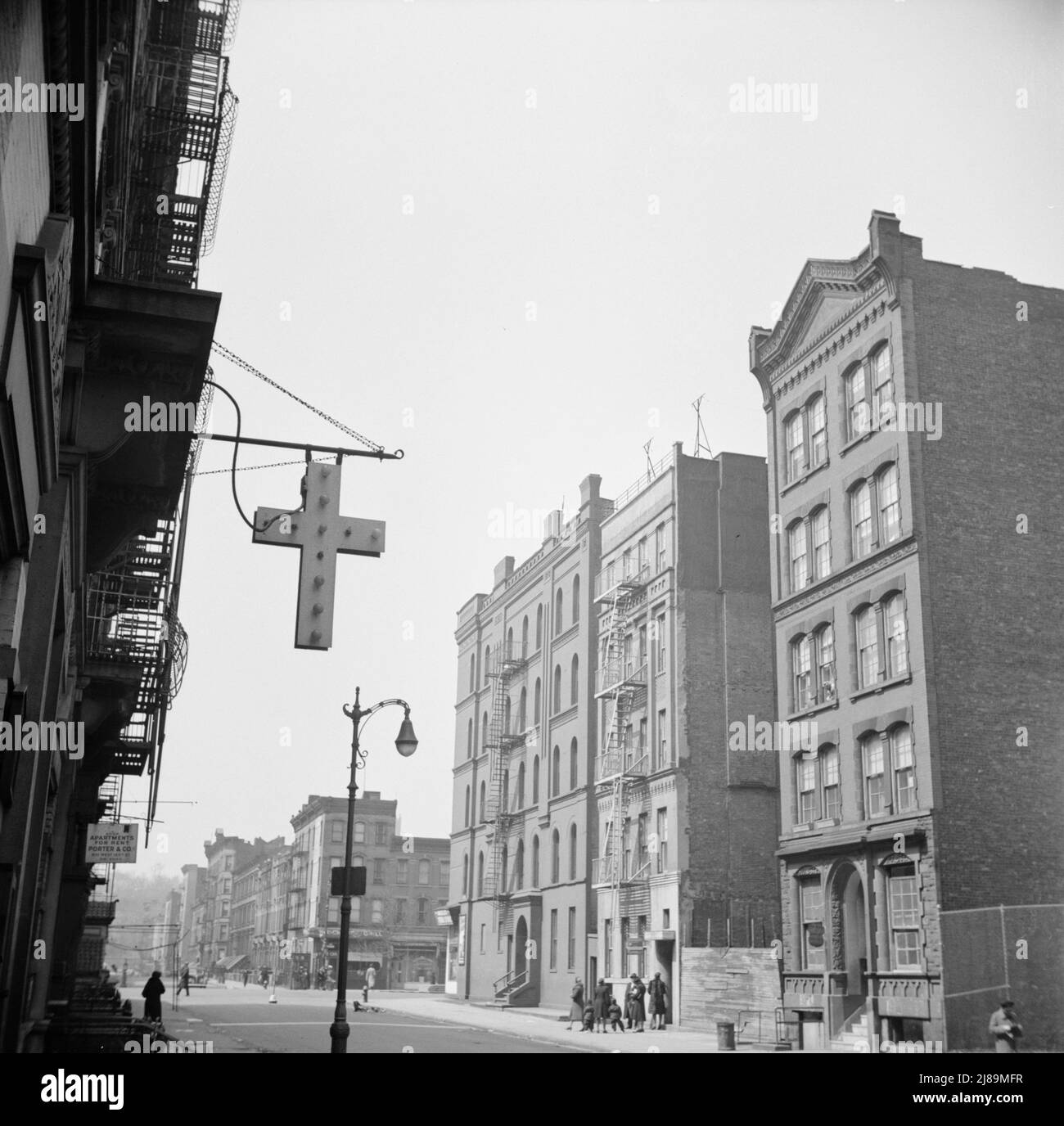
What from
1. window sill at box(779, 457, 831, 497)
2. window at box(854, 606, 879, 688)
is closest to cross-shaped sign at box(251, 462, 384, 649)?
window at box(854, 606, 879, 688)

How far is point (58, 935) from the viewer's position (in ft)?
83.1

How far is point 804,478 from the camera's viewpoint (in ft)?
119

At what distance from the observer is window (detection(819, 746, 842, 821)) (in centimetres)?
3281

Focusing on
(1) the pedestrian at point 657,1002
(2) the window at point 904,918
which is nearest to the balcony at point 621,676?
(1) the pedestrian at point 657,1002

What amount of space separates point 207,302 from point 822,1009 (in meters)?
26.1

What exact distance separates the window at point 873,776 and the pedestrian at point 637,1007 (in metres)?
10.1

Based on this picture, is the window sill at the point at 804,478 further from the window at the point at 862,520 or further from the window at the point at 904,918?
the window at the point at 904,918

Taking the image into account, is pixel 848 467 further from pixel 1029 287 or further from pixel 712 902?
pixel 712 902

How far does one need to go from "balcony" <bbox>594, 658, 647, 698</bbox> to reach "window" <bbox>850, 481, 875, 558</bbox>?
1442cm

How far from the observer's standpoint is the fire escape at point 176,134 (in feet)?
53.7

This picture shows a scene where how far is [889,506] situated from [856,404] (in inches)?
140

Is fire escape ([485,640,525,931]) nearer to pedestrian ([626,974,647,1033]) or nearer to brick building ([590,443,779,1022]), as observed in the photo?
brick building ([590,443,779,1022])

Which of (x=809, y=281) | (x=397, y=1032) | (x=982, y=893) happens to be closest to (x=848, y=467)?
(x=809, y=281)

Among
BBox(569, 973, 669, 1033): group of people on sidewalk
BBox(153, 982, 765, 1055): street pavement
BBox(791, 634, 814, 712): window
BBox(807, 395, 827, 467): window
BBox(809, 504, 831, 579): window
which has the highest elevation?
BBox(807, 395, 827, 467): window
